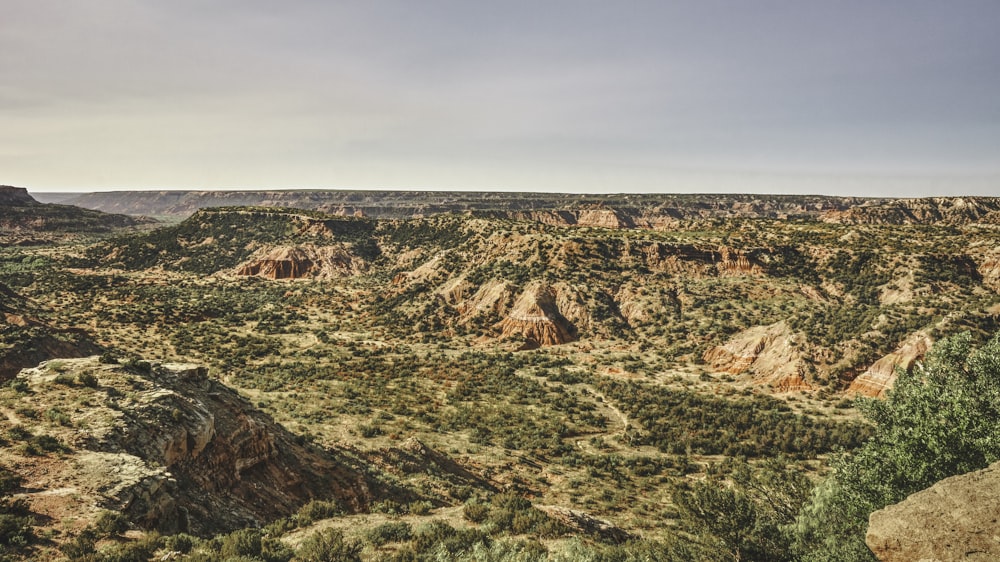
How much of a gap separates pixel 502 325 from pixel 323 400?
107ft

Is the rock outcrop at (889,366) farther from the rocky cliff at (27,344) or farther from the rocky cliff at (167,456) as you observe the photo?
the rocky cliff at (27,344)

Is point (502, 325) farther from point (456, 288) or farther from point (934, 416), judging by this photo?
point (934, 416)

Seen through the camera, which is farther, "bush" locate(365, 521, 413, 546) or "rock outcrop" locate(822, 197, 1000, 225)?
"rock outcrop" locate(822, 197, 1000, 225)

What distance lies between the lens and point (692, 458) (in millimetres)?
30562

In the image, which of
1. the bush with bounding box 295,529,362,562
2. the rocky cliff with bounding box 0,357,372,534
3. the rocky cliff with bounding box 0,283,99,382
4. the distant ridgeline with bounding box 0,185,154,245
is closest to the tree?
the bush with bounding box 295,529,362,562

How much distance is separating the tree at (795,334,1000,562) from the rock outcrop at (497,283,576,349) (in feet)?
155

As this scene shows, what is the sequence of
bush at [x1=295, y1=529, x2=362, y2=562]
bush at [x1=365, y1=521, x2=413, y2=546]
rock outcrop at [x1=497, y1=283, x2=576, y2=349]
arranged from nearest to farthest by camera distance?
bush at [x1=295, y1=529, x2=362, y2=562] → bush at [x1=365, y1=521, x2=413, y2=546] → rock outcrop at [x1=497, y1=283, x2=576, y2=349]

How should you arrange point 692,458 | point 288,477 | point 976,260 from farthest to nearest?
1. point 976,260
2. point 692,458
3. point 288,477

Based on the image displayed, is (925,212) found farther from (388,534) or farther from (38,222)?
(38,222)

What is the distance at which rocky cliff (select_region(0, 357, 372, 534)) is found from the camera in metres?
13.4

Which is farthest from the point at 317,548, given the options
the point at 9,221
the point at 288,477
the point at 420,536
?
the point at 9,221

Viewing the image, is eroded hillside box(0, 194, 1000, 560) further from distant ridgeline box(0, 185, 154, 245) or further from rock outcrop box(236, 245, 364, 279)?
distant ridgeline box(0, 185, 154, 245)

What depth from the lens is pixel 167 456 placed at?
16219 millimetres

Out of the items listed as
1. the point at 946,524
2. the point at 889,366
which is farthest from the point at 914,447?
the point at 889,366
